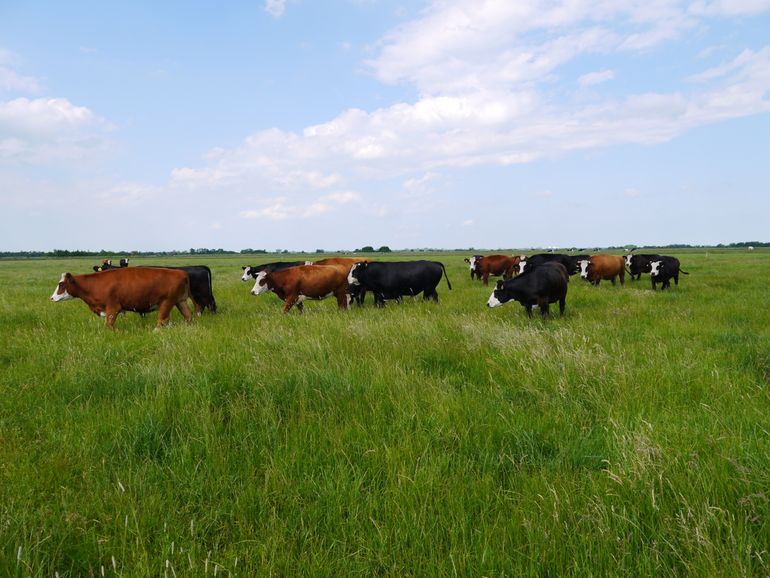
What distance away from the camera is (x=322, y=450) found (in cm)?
309

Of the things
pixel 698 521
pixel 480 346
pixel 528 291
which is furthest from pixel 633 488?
pixel 528 291

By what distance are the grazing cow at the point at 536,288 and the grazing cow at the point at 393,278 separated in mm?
2973

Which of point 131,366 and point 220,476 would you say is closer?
point 220,476

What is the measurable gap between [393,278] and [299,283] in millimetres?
3168

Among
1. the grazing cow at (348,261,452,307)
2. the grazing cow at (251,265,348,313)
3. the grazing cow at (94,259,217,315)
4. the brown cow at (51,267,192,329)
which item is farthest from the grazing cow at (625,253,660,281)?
the brown cow at (51,267,192,329)

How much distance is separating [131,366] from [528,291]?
8529 millimetres

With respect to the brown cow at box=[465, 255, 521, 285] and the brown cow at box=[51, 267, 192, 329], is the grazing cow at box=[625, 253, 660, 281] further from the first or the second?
the brown cow at box=[51, 267, 192, 329]

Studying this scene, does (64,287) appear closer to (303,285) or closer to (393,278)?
(303,285)

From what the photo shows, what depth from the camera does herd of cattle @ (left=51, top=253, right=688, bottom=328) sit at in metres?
8.91

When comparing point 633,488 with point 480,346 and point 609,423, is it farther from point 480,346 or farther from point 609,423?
point 480,346

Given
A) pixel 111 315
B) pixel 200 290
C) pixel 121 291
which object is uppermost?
pixel 121 291

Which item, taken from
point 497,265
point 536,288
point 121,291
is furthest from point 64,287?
point 497,265

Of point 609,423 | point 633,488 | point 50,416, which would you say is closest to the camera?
point 633,488

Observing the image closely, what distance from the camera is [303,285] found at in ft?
40.2
